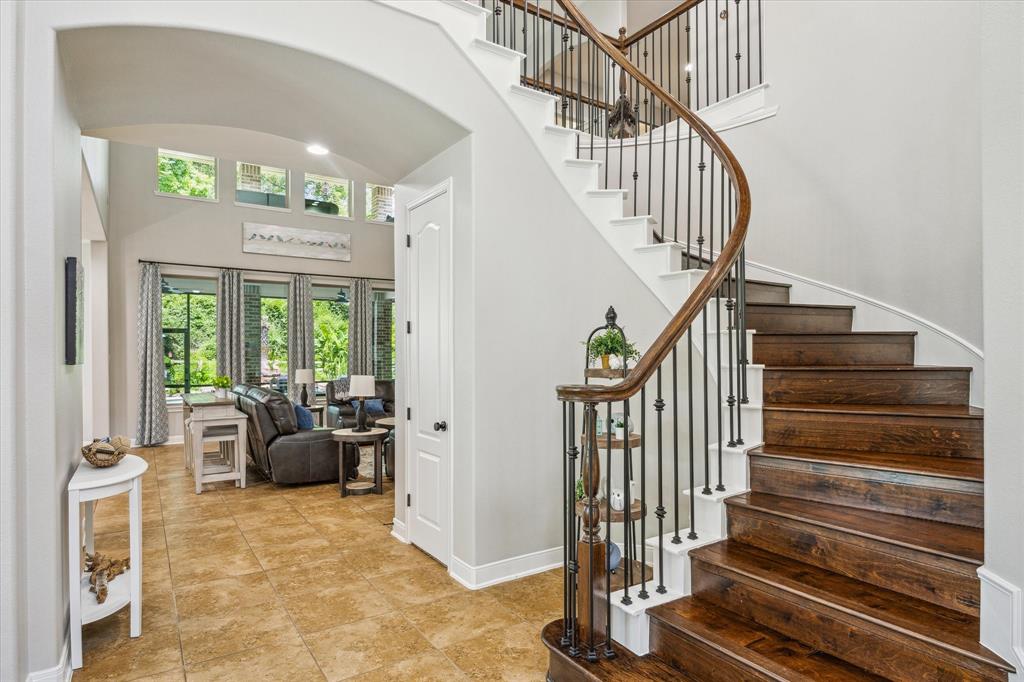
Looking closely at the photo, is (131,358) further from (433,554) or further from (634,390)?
(634,390)

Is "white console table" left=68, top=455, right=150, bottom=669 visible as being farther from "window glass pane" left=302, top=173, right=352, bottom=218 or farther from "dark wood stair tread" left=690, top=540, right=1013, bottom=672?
"window glass pane" left=302, top=173, right=352, bottom=218

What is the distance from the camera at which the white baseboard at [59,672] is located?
2.24 meters

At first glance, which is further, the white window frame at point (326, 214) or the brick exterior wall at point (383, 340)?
the brick exterior wall at point (383, 340)

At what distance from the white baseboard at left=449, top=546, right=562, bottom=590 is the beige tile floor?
0.24 ft

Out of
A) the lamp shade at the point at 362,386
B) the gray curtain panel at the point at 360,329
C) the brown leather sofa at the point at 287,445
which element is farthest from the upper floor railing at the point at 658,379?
the gray curtain panel at the point at 360,329

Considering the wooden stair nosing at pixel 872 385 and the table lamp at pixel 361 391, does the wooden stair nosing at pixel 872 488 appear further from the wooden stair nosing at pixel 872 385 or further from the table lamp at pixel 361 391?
the table lamp at pixel 361 391

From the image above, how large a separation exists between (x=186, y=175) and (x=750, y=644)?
31.8 feet

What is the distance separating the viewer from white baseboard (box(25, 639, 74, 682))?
2.24 metres

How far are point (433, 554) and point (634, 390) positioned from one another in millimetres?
2197

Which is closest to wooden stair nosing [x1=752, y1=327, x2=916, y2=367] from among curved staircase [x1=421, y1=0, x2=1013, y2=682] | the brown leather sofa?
curved staircase [x1=421, y1=0, x2=1013, y2=682]

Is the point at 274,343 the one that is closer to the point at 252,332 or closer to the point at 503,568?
the point at 252,332

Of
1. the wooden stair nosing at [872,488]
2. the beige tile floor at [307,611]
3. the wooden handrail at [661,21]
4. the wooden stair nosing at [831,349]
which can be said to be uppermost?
the wooden handrail at [661,21]

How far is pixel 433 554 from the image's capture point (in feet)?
12.3

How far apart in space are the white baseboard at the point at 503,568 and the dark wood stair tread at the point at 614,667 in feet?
3.56
